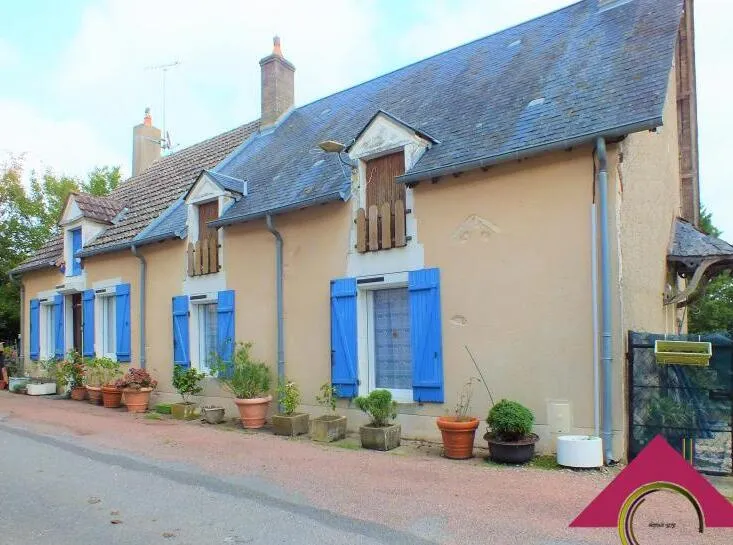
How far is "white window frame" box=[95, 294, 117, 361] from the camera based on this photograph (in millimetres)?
14102

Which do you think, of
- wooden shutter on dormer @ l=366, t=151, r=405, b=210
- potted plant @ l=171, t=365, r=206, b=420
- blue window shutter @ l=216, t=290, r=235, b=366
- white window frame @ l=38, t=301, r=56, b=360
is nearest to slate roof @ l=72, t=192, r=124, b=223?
white window frame @ l=38, t=301, r=56, b=360

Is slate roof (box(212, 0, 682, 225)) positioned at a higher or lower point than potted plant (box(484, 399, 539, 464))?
higher

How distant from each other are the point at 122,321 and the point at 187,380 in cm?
329

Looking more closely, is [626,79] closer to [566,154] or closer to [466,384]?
[566,154]

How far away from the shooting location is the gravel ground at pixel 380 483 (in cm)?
473

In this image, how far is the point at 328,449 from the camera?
813 centimetres

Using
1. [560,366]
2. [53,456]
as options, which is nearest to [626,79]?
[560,366]

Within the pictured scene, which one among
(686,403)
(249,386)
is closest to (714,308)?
(686,403)

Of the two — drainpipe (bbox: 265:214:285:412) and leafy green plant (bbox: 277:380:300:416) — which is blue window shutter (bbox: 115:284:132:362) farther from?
leafy green plant (bbox: 277:380:300:416)

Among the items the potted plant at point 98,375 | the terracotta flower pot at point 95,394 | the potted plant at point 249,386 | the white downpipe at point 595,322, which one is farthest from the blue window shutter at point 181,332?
the white downpipe at point 595,322

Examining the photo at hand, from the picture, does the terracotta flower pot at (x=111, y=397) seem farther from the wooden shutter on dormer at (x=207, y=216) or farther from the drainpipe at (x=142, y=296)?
the wooden shutter on dormer at (x=207, y=216)

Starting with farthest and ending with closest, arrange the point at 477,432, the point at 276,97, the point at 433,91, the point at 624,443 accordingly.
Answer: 1. the point at 276,97
2. the point at 433,91
3. the point at 477,432
4. the point at 624,443

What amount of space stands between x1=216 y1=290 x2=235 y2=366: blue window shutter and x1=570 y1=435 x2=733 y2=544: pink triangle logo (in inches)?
371

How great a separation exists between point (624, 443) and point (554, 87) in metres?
5.10
